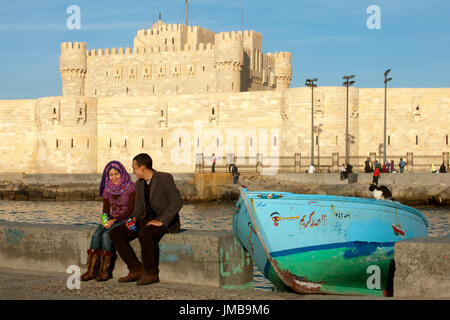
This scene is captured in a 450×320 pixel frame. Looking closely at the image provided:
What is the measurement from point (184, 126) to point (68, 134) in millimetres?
7217

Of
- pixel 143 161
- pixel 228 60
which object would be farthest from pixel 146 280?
pixel 228 60

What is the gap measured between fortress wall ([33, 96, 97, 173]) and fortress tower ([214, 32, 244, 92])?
982 centimetres

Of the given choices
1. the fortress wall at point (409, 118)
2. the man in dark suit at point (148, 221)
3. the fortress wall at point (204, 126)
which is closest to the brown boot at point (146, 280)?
the man in dark suit at point (148, 221)

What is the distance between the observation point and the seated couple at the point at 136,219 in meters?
6.18

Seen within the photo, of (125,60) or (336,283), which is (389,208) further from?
(125,60)

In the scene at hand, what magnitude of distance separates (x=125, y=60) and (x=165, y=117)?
44.0 ft

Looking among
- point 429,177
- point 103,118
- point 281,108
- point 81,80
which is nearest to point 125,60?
point 81,80

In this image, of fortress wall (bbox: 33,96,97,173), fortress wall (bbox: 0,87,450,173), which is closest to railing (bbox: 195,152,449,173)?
fortress wall (bbox: 0,87,450,173)

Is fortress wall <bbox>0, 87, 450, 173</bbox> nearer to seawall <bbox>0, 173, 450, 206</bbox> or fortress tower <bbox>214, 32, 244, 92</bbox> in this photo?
seawall <bbox>0, 173, 450, 206</bbox>

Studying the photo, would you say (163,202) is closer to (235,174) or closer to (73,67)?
(235,174)

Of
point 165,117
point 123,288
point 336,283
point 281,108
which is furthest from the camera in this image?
point 165,117

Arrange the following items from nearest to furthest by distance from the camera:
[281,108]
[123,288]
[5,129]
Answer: [123,288], [281,108], [5,129]

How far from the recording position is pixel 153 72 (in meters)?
50.8
